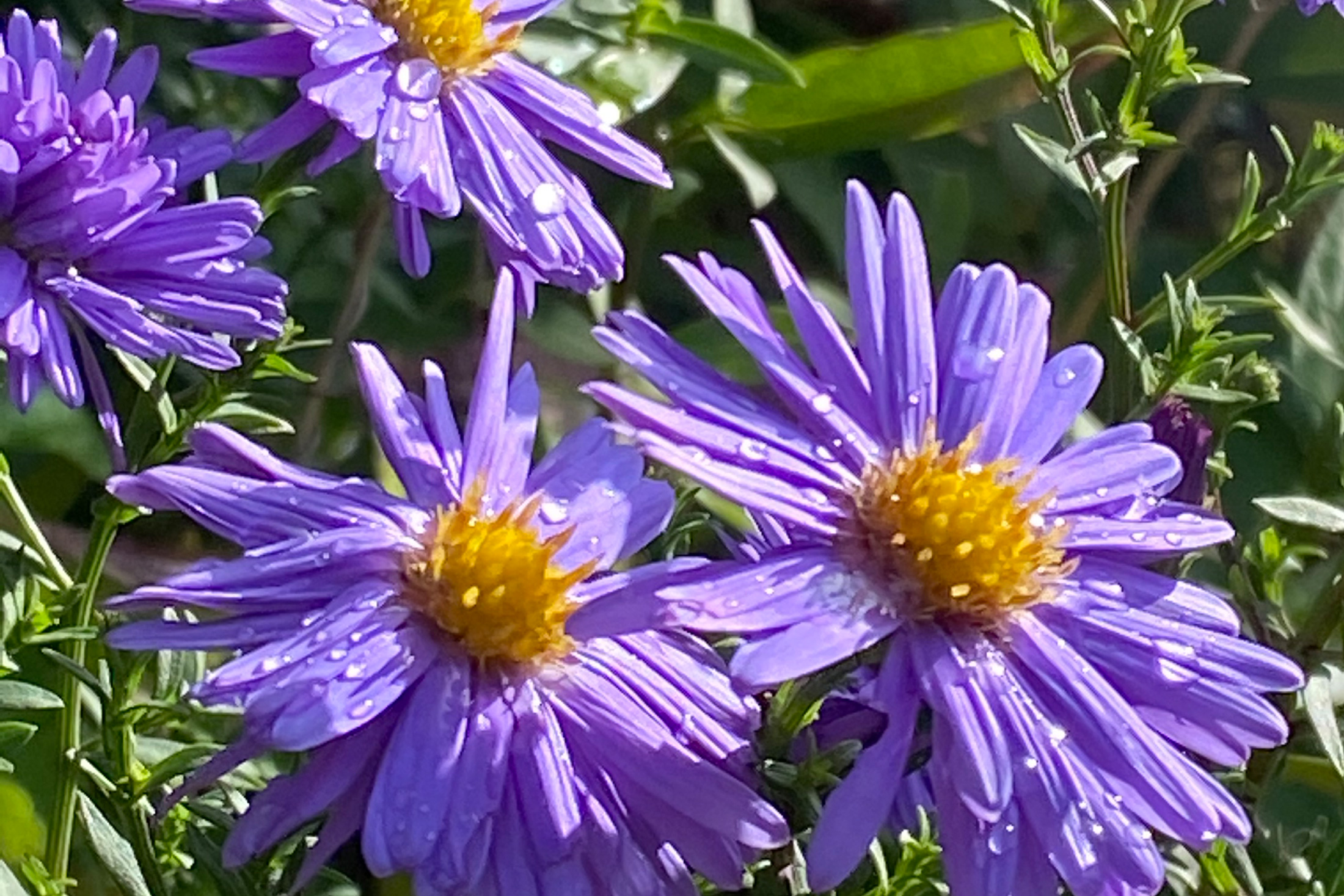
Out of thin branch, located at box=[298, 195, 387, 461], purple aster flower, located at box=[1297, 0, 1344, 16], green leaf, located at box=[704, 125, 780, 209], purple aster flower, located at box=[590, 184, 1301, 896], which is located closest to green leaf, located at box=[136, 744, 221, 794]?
purple aster flower, located at box=[590, 184, 1301, 896]

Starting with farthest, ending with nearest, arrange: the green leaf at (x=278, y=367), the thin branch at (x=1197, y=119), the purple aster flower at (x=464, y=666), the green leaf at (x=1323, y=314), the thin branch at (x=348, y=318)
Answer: the thin branch at (x=1197, y=119) < the green leaf at (x=1323, y=314) < the thin branch at (x=348, y=318) < the green leaf at (x=278, y=367) < the purple aster flower at (x=464, y=666)

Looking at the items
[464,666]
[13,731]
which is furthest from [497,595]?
[13,731]

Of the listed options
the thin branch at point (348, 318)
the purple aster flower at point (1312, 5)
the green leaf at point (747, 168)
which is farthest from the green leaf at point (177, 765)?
the green leaf at point (747, 168)

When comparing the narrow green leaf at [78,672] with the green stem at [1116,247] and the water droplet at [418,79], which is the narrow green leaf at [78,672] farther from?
the green stem at [1116,247]

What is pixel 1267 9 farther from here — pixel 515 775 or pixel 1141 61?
pixel 515 775

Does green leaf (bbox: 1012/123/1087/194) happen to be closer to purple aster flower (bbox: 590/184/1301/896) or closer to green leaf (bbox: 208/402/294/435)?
purple aster flower (bbox: 590/184/1301/896)

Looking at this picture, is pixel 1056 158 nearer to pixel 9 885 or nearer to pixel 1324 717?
pixel 1324 717
